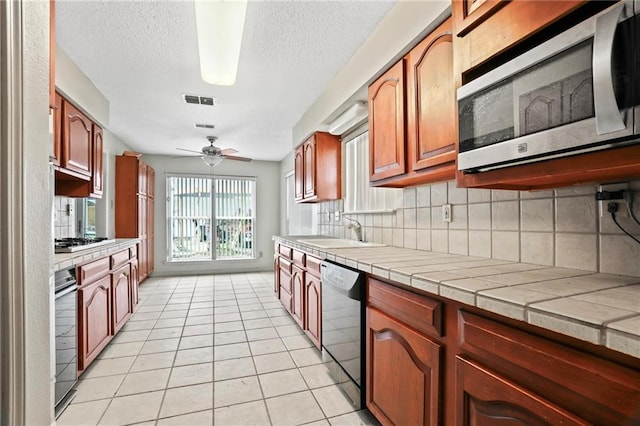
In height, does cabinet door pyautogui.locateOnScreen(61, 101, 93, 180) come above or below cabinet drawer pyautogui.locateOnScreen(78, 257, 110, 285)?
above

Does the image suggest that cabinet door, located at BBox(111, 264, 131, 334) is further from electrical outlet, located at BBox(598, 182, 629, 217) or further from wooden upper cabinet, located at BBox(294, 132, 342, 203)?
electrical outlet, located at BBox(598, 182, 629, 217)

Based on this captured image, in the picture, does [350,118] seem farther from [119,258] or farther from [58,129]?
[119,258]

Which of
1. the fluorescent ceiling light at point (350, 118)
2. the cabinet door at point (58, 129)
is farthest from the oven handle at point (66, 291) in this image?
the fluorescent ceiling light at point (350, 118)

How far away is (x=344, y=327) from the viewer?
180 cm

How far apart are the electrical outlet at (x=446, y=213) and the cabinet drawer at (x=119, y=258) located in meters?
2.66

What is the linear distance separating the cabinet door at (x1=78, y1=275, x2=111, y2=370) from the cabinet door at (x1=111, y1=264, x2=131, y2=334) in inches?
3.9

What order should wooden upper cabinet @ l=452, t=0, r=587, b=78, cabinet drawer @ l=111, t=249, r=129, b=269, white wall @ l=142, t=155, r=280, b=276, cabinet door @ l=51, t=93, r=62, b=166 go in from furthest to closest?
1. white wall @ l=142, t=155, r=280, b=276
2. cabinet drawer @ l=111, t=249, r=129, b=269
3. cabinet door @ l=51, t=93, r=62, b=166
4. wooden upper cabinet @ l=452, t=0, r=587, b=78

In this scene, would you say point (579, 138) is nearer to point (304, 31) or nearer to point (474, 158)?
point (474, 158)

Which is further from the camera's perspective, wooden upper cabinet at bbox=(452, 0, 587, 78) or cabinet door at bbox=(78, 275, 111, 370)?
cabinet door at bbox=(78, 275, 111, 370)

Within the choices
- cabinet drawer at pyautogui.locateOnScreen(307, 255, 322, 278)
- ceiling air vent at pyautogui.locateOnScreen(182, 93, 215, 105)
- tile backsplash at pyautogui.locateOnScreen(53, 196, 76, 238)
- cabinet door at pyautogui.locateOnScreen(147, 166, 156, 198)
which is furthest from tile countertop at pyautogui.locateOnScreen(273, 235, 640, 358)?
cabinet door at pyautogui.locateOnScreen(147, 166, 156, 198)

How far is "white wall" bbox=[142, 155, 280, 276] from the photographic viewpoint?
5.80 m

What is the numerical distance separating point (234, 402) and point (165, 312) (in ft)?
7.05

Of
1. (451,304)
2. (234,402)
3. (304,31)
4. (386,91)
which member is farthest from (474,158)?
(234,402)

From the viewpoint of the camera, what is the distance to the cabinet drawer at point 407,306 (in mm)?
1071
